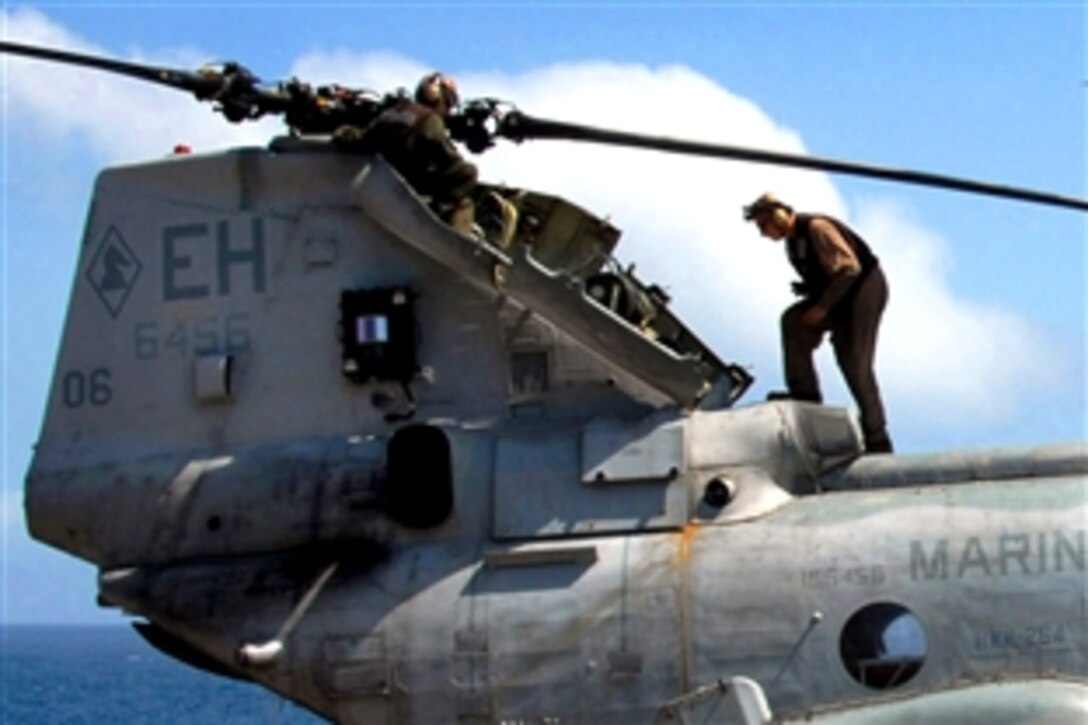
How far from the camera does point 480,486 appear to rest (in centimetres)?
994

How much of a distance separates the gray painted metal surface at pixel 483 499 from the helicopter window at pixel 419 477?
0.01 meters

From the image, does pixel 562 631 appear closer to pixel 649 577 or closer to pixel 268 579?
pixel 649 577

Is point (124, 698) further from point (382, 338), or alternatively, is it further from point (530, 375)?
point (530, 375)

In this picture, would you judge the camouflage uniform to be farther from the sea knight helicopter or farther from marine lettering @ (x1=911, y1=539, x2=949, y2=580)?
marine lettering @ (x1=911, y1=539, x2=949, y2=580)

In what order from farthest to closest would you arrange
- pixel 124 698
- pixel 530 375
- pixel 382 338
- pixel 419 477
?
pixel 124 698 < pixel 382 338 < pixel 530 375 < pixel 419 477

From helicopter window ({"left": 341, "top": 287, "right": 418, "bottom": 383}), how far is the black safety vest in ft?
5.71

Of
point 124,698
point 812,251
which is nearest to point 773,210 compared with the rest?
point 812,251

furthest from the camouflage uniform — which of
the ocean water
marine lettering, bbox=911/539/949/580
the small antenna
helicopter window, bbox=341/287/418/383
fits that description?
the ocean water

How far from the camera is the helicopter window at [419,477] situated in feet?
32.6

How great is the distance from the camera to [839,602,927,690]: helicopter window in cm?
908

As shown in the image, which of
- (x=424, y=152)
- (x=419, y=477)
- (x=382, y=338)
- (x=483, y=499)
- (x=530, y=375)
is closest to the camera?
(x=483, y=499)

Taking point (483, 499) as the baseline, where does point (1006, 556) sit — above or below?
below

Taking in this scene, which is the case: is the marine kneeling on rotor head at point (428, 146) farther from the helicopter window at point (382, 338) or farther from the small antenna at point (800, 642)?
the small antenna at point (800, 642)

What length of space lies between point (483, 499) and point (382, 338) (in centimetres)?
93
